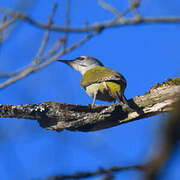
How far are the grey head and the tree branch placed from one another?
14.6ft

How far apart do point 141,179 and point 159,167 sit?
77 millimetres

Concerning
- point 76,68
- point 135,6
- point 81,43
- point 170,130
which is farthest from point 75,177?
point 76,68

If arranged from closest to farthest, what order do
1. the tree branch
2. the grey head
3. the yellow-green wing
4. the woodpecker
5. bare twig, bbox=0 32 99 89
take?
1. bare twig, bbox=0 32 99 89
2. the tree branch
3. the woodpecker
4. the yellow-green wing
5. the grey head

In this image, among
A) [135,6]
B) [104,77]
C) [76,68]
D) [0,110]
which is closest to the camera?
[135,6]

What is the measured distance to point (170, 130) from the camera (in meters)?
0.92

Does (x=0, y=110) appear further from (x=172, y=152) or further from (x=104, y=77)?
(x=172, y=152)

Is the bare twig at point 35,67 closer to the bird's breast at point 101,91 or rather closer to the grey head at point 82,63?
the bird's breast at point 101,91

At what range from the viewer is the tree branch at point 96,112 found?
4.79 metres

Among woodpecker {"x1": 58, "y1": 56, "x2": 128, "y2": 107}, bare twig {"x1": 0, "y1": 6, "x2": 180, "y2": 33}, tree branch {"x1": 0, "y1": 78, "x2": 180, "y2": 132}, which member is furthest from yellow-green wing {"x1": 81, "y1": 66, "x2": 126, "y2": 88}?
bare twig {"x1": 0, "y1": 6, "x2": 180, "y2": 33}

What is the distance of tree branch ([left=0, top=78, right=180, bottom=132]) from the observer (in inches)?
189

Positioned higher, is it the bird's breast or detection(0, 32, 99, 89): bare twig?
the bird's breast

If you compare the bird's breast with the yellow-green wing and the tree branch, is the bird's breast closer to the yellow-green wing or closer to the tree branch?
the yellow-green wing

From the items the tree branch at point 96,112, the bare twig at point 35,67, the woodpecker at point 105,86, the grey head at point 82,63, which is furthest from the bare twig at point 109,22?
the grey head at point 82,63

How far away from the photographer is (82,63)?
31.4 ft
